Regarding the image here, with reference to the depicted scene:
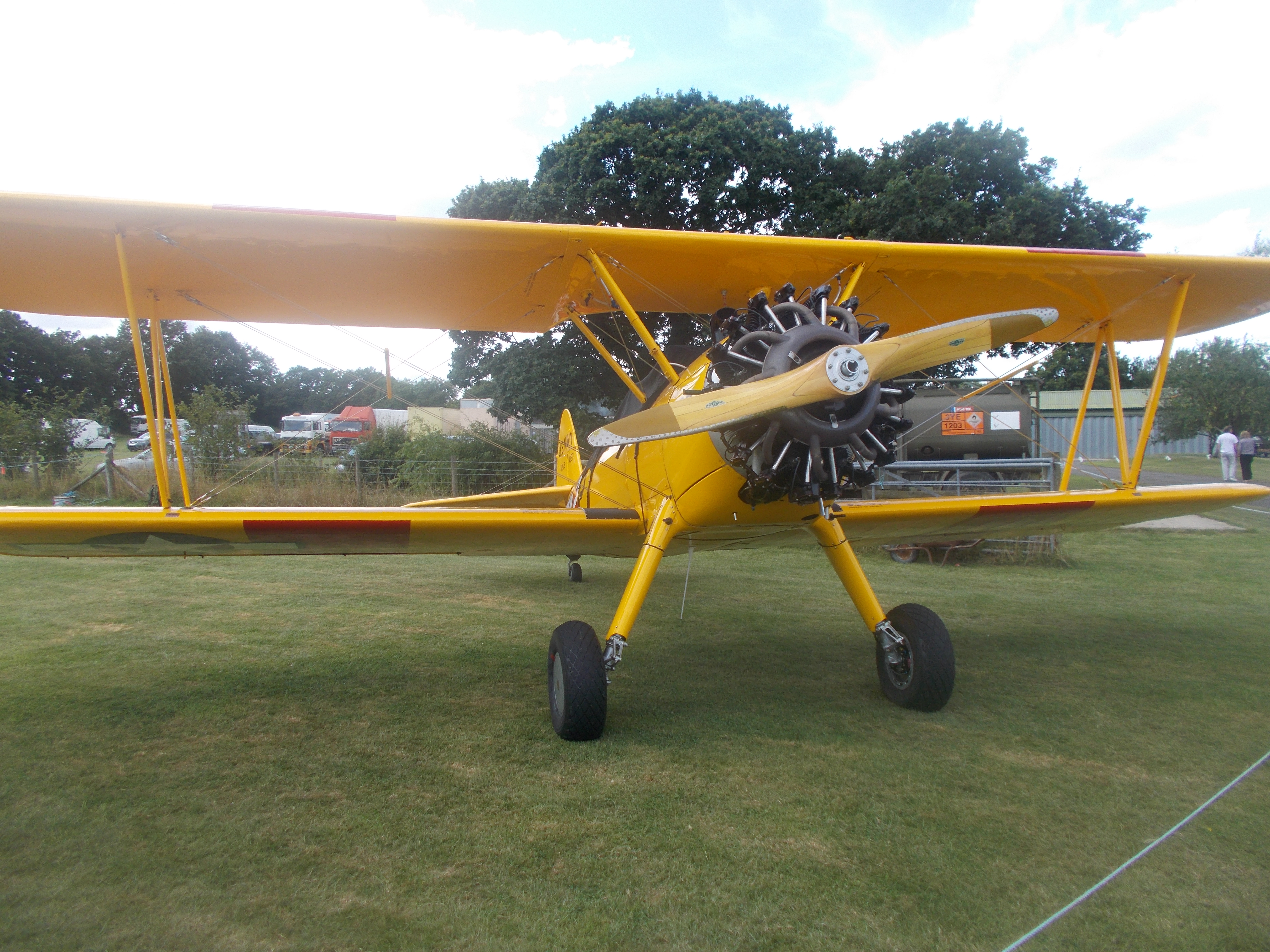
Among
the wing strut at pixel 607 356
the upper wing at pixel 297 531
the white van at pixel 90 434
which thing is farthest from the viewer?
the white van at pixel 90 434

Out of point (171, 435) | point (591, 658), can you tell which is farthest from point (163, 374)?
point (171, 435)

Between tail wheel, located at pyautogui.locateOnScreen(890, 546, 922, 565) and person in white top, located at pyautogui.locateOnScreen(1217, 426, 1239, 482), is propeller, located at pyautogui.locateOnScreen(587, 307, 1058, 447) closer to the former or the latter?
tail wheel, located at pyautogui.locateOnScreen(890, 546, 922, 565)

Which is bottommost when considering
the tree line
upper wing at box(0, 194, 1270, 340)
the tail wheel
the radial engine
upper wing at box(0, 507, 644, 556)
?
the tail wheel

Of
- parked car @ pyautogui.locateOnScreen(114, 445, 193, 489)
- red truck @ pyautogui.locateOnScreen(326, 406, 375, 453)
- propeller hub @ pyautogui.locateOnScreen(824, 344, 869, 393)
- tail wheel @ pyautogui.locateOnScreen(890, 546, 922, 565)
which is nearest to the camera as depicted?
propeller hub @ pyautogui.locateOnScreen(824, 344, 869, 393)

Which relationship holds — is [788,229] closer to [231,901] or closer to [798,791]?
[798,791]

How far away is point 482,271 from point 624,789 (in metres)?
3.11

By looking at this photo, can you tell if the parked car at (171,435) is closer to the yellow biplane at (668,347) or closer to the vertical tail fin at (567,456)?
the yellow biplane at (668,347)

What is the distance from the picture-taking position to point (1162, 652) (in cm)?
479

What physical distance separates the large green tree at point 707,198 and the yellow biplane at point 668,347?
9491 mm

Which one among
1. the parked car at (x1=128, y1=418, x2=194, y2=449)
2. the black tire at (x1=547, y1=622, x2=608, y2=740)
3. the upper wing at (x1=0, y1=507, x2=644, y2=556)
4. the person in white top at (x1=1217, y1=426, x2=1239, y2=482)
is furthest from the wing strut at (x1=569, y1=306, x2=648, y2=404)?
the person in white top at (x1=1217, y1=426, x2=1239, y2=482)

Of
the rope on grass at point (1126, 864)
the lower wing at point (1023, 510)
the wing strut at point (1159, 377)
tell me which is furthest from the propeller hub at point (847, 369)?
the wing strut at point (1159, 377)

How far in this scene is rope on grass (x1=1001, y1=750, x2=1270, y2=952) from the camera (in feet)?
6.29

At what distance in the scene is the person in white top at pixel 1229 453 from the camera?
Answer: 15586 millimetres

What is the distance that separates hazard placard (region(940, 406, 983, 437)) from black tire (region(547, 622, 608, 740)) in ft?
22.7
